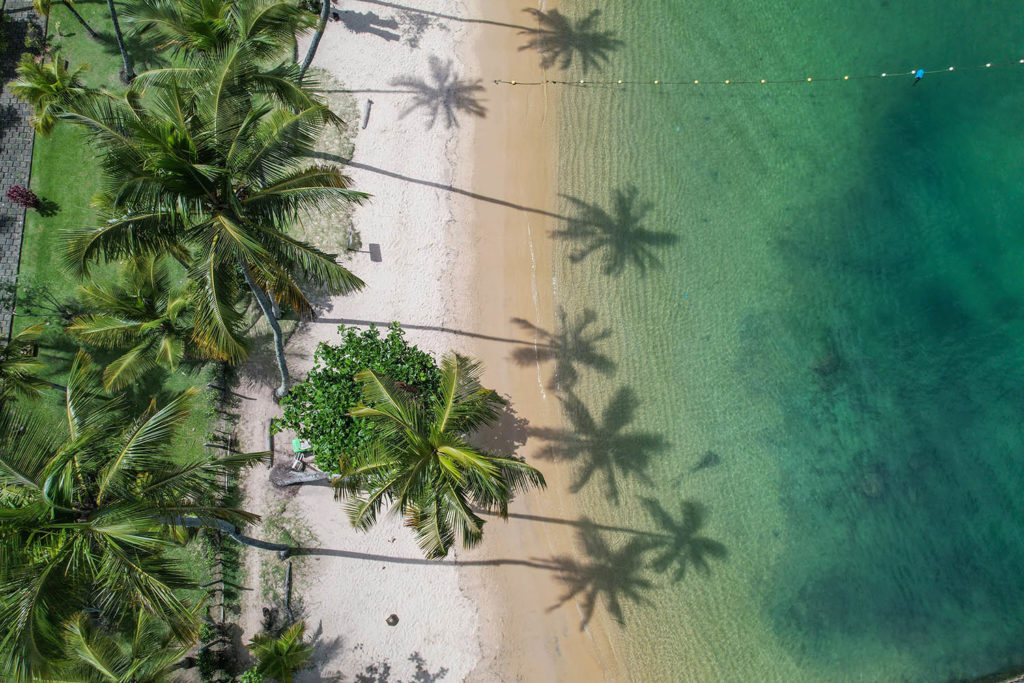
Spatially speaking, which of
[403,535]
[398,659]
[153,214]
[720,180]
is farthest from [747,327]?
[153,214]

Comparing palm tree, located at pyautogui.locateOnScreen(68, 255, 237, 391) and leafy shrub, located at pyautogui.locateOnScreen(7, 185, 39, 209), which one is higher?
leafy shrub, located at pyautogui.locateOnScreen(7, 185, 39, 209)

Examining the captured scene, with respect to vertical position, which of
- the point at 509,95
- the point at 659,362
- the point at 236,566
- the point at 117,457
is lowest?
the point at 236,566

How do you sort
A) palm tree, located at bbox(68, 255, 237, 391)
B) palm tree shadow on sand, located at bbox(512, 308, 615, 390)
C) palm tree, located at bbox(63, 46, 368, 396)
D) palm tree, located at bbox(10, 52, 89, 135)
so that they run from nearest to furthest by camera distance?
1. palm tree, located at bbox(63, 46, 368, 396)
2. palm tree, located at bbox(68, 255, 237, 391)
3. palm tree, located at bbox(10, 52, 89, 135)
4. palm tree shadow on sand, located at bbox(512, 308, 615, 390)

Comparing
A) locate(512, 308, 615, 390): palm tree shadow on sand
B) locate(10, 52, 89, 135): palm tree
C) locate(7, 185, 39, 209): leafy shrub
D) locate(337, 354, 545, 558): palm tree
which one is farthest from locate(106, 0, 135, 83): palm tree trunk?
locate(512, 308, 615, 390): palm tree shadow on sand

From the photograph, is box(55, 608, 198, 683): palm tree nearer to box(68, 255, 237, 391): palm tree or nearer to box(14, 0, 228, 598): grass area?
box(14, 0, 228, 598): grass area

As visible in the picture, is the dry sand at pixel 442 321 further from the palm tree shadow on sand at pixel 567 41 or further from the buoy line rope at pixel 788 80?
the buoy line rope at pixel 788 80

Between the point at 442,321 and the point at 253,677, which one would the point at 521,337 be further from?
the point at 253,677

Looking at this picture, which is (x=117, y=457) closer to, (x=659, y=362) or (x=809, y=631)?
(x=659, y=362)
